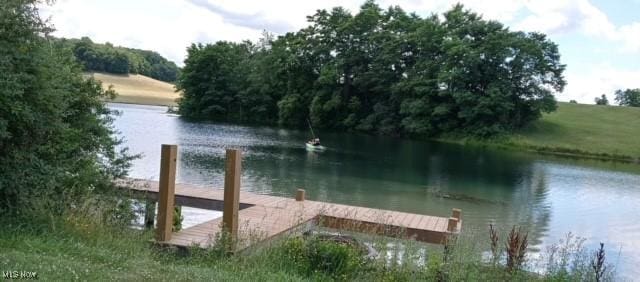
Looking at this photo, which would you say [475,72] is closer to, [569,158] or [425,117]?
[425,117]

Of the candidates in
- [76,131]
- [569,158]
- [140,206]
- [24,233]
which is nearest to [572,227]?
[140,206]

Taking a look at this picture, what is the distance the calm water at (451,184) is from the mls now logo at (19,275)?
7989mm

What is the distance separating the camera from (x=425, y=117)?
52812mm

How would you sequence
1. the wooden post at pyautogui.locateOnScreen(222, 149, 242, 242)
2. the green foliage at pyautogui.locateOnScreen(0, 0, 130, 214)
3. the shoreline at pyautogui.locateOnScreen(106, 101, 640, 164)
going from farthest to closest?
1. the shoreline at pyautogui.locateOnScreen(106, 101, 640, 164)
2. the wooden post at pyautogui.locateOnScreen(222, 149, 242, 242)
3. the green foliage at pyautogui.locateOnScreen(0, 0, 130, 214)

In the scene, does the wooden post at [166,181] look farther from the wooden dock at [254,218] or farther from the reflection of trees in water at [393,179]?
the reflection of trees in water at [393,179]

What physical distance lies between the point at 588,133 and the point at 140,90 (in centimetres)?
8571

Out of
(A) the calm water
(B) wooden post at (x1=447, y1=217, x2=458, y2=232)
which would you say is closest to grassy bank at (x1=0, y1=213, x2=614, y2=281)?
(B) wooden post at (x1=447, y1=217, x2=458, y2=232)

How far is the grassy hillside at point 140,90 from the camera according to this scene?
101m

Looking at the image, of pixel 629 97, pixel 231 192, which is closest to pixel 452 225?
pixel 231 192

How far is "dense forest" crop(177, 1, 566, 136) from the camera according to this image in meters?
49.2

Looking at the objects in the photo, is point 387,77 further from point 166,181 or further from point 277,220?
point 166,181

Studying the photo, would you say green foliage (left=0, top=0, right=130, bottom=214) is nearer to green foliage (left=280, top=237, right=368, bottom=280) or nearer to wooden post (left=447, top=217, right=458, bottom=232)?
green foliage (left=280, top=237, right=368, bottom=280)

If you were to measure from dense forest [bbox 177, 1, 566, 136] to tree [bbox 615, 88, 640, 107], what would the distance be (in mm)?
30923

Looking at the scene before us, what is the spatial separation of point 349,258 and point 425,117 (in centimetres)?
4777
